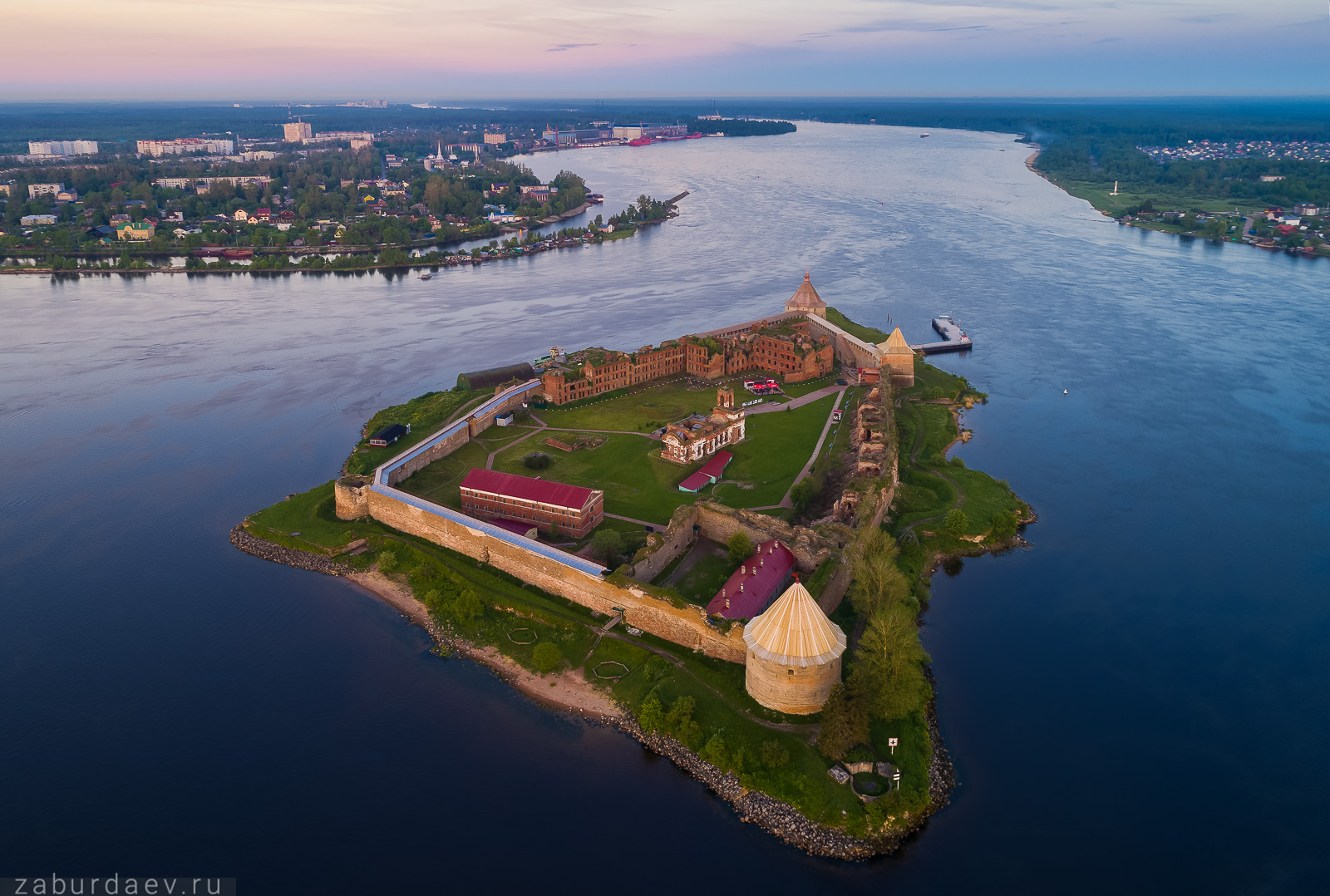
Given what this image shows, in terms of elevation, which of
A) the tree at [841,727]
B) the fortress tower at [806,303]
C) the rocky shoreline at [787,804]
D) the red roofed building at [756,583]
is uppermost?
the fortress tower at [806,303]

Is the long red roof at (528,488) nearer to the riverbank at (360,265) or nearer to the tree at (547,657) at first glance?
the tree at (547,657)

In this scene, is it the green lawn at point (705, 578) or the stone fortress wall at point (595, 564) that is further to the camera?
the green lawn at point (705, 578)

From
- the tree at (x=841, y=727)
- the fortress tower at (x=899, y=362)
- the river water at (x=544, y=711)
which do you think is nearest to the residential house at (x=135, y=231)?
the river water at (x=544, y=711)

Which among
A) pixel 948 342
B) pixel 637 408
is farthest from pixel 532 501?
pixel 948 342

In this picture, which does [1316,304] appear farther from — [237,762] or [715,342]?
[237,762]

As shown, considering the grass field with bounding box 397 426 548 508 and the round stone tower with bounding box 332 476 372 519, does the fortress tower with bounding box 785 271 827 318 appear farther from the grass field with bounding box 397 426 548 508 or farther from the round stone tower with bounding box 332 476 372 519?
the round stone tower with bounding box 332 476 372 519

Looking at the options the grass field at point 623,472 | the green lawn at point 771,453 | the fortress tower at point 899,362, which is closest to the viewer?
the grass field at point 623,472

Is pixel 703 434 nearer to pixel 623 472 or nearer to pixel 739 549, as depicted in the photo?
pixel 623 472

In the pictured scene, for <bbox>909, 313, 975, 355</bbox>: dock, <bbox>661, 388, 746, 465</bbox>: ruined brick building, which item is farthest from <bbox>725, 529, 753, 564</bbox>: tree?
<bbox>909, 313, 975, 355</bbox>: dock
